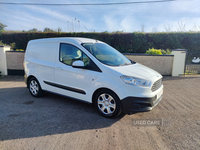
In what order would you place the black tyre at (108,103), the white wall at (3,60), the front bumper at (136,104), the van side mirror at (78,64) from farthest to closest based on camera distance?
the white wall at (3,60) < the van side mirror at (78,64) < the black tyre at (108,103) < the front bumper at (136,104)

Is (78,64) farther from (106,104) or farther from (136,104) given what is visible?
(136,104)

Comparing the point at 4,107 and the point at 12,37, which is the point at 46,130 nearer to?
the point at 4,107

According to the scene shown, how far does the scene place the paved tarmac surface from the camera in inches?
103

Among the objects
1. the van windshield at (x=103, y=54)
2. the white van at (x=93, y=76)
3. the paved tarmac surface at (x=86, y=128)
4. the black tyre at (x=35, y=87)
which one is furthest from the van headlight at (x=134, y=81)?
the black tyre at (x=35, y=87)

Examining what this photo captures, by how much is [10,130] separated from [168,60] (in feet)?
27.5

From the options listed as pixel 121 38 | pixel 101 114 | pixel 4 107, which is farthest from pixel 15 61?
pixel 121 38

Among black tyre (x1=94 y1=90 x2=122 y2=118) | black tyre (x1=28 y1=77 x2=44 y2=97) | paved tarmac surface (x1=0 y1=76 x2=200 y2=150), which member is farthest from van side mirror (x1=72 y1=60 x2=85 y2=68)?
black tyre (x1=28 y1=77 x2=44 y2=97)

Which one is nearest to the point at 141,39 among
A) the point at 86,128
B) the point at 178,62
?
Answer: the point at 178,62

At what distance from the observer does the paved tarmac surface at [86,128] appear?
2604 mm

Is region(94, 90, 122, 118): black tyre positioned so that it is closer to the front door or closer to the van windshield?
the front door

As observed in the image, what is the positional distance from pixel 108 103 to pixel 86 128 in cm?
75

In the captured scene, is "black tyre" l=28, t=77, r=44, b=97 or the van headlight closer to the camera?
the van headlight

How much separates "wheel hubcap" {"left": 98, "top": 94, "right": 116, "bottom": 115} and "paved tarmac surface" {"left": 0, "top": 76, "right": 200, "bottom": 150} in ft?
0.69

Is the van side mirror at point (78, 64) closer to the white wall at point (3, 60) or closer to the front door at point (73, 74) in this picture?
the front door at point (73, 74)
